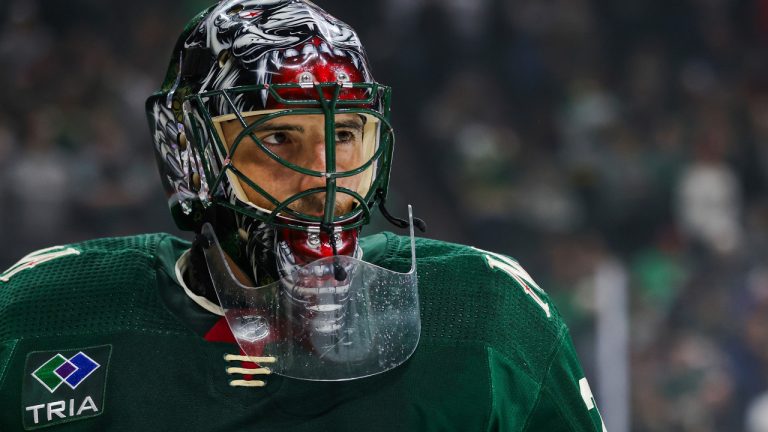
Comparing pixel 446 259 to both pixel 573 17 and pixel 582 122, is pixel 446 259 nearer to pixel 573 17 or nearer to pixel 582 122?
pixel 582 122

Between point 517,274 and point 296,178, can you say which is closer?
point 296,178

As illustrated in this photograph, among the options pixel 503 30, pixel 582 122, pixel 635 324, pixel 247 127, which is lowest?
pixel 635 324

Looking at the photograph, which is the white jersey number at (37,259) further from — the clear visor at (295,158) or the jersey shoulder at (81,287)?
the clear visor at (295,158)

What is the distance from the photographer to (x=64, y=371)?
175cm

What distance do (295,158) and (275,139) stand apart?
1.8 inches

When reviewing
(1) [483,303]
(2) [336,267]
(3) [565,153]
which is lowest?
(3) [565,153]

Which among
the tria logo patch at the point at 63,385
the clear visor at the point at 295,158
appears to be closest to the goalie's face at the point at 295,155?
the clear visor at the point at 295,158

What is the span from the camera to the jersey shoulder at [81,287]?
71.5 inches

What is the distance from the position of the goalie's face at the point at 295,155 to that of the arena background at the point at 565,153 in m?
1.93

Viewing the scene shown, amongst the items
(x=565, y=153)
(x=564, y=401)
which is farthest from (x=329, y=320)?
(x=565, y=153)

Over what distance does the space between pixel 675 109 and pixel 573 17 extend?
0.68 m

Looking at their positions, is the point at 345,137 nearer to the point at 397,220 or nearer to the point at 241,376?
the point at 397,220

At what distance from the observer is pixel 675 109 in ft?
17.2

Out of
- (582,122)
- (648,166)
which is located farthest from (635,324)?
(582,122)
